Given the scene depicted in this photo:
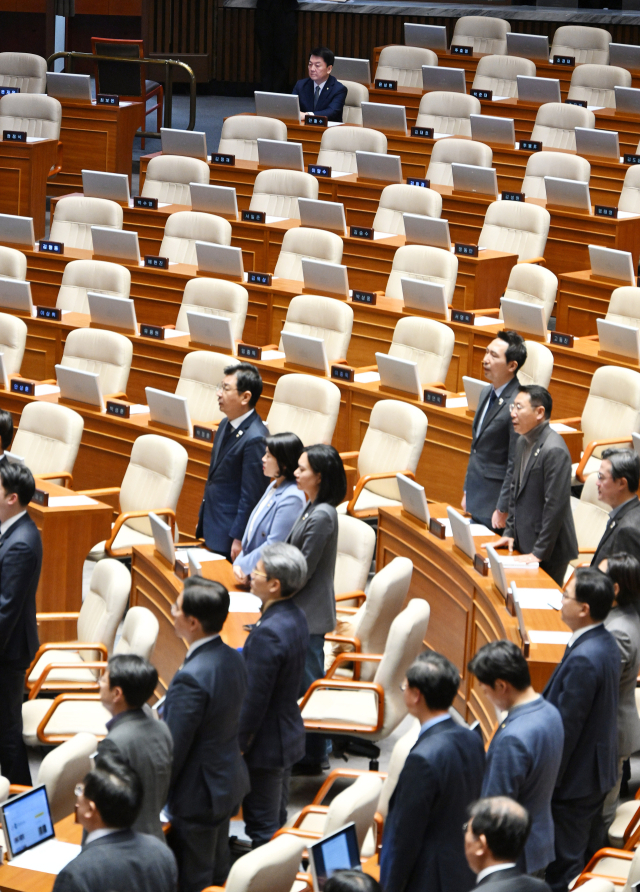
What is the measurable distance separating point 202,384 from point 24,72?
4936 mm

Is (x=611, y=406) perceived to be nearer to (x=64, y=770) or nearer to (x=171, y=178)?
(x=64, y=770)

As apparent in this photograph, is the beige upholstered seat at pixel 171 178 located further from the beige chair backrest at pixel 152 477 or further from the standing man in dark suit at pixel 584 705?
the standing man in dark suit at pixel 584 705

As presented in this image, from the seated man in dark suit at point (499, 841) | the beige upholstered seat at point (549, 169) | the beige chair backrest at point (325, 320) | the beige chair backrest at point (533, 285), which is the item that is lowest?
the seated man in dark suit at point (499, 841)

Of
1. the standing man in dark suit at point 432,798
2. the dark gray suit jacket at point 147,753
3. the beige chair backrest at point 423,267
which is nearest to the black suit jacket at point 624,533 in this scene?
the standing man in dark suit at point 432,798

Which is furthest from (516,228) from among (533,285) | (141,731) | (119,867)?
(119,867)

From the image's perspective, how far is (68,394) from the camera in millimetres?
7066

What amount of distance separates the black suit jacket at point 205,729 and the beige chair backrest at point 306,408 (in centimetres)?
295

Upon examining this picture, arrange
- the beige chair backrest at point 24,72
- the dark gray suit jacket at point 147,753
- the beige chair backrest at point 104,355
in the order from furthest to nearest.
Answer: the beige chair backrest at point 24,72 < the beige chair backrest at point 104,355 < the dark gray suit jacket at point 147,753

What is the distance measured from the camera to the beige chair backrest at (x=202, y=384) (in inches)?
269

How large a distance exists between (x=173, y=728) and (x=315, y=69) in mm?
7438

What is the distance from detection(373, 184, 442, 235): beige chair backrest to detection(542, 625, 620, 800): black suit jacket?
5.02 metres

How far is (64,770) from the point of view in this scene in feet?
12.1

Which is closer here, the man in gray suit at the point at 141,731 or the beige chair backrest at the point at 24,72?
the man in gray suit at the point at 141,731

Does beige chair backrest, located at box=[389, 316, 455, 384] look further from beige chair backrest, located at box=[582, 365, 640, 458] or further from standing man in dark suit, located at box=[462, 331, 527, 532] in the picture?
standing man in dark suit, located at box=[462, 331, 527, 532]
